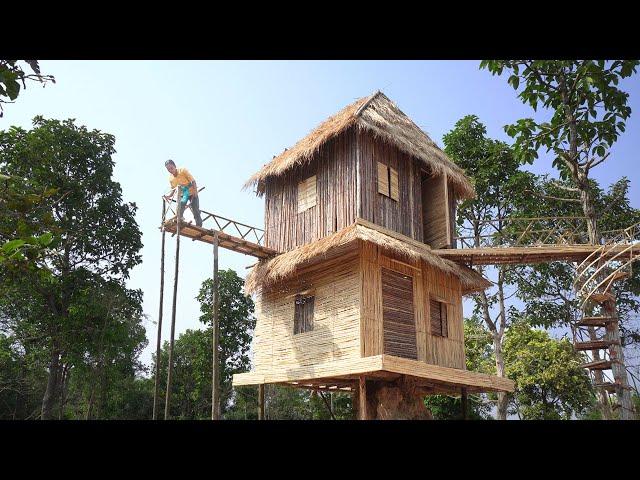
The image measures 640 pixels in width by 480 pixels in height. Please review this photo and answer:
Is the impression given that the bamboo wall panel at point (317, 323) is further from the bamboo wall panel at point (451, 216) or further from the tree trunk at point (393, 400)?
the bamboo wall panel at point (451, 216)

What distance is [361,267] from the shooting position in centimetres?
1174

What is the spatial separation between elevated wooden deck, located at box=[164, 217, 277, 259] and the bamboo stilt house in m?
0.31

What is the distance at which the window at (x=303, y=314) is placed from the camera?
12.5 metres

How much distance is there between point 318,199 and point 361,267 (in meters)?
2.36

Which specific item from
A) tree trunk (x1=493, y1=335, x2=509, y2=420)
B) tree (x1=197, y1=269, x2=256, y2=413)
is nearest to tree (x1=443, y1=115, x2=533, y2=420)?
tree trunk (x1=493, y1=335, x2=509, y2=420)

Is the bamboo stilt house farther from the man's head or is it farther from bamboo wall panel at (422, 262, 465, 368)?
the man's head

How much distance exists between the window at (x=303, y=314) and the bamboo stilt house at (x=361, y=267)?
0.02 meters

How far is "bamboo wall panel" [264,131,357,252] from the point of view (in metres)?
12.8

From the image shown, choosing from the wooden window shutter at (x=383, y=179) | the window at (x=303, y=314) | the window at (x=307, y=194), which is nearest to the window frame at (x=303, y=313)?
the window at (x=303, y=314)

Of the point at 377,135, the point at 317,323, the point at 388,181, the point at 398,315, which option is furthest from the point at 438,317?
the point at 377,135

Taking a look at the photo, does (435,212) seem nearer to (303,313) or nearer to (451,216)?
(451,216)
